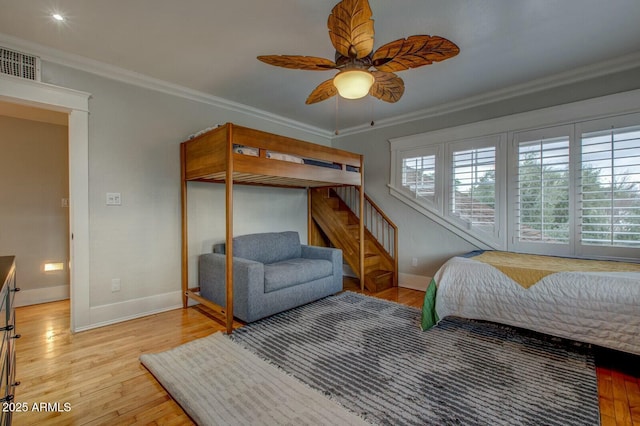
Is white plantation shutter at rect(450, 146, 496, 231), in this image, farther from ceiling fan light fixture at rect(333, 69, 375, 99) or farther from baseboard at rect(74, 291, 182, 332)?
baseboard at rect(74, 291, 182, 332)

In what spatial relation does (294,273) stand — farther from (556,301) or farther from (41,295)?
(41,295)

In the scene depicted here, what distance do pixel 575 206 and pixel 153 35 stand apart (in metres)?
4.07

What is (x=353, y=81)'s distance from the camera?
5.84 feet

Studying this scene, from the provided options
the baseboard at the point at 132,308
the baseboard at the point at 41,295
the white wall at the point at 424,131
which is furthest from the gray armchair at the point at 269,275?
the baseboard at the point at 41,295

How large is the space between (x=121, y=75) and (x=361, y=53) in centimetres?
244

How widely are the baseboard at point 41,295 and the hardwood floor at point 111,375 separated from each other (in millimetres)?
538

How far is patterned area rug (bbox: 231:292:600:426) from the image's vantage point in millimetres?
1526

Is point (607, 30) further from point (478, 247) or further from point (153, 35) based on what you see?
point (153, 35)

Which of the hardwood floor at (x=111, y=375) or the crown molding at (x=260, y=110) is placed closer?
the hardwood floor at (x=111, y=375)

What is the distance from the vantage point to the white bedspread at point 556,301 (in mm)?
1889

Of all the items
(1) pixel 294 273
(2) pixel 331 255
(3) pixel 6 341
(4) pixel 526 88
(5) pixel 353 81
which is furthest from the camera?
(2) pixel 331 255

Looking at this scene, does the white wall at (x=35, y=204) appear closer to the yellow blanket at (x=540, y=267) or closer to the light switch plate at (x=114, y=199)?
the light switch plate at (x=114, y=199)

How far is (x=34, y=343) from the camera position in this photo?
92.0 inches

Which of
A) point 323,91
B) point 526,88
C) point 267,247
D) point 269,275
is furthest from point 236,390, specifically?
point 526,88
